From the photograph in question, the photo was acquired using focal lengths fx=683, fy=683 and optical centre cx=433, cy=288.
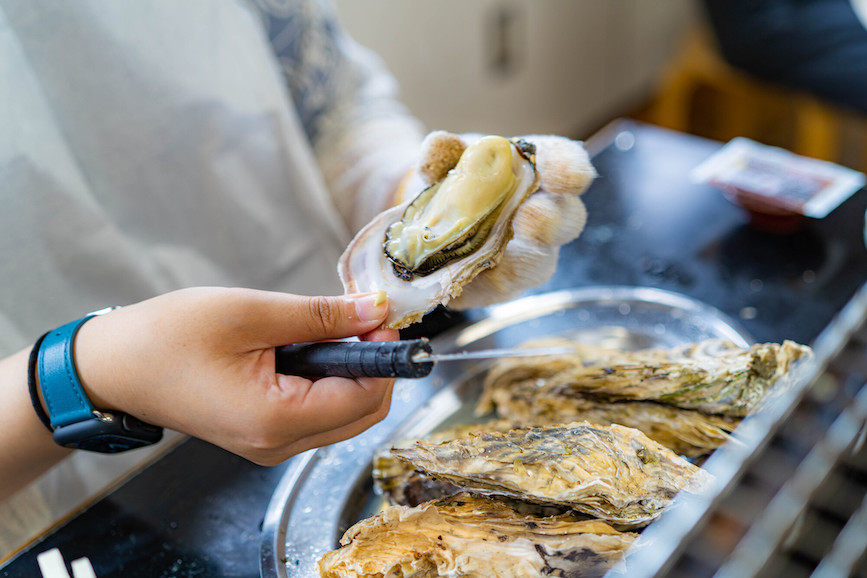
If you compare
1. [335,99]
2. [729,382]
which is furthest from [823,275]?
[335,99]

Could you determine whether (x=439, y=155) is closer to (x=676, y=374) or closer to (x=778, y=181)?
(x=676, y=374)

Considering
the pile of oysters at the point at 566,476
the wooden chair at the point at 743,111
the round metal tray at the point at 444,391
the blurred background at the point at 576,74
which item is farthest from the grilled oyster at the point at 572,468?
the wooden chair at the point at 743,111

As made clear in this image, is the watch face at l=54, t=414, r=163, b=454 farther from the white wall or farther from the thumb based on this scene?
the white wall

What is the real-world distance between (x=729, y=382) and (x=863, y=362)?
244 mm

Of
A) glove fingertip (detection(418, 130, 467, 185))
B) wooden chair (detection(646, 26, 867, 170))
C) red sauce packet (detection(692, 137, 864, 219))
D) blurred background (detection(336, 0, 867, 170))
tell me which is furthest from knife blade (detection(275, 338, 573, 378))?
wooden chair (detection(646, 26, 867, 170))

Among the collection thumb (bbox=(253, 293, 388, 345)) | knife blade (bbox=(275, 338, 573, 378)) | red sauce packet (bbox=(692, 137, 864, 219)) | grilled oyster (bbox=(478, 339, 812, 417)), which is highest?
thumb (bbox=(253, 293, 388, 345))

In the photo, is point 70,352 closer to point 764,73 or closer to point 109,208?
point 109,208

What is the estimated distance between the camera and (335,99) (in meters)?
1.08

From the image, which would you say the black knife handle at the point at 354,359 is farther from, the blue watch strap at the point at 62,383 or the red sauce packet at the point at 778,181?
the red sauce packet at the point at 778,181

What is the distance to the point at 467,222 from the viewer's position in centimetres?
63

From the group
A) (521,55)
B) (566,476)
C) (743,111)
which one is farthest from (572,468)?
(521,55)

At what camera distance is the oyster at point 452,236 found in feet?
2.02

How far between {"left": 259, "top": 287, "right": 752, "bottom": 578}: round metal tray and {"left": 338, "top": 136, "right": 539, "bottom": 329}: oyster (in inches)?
8.4

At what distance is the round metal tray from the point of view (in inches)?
26.0
